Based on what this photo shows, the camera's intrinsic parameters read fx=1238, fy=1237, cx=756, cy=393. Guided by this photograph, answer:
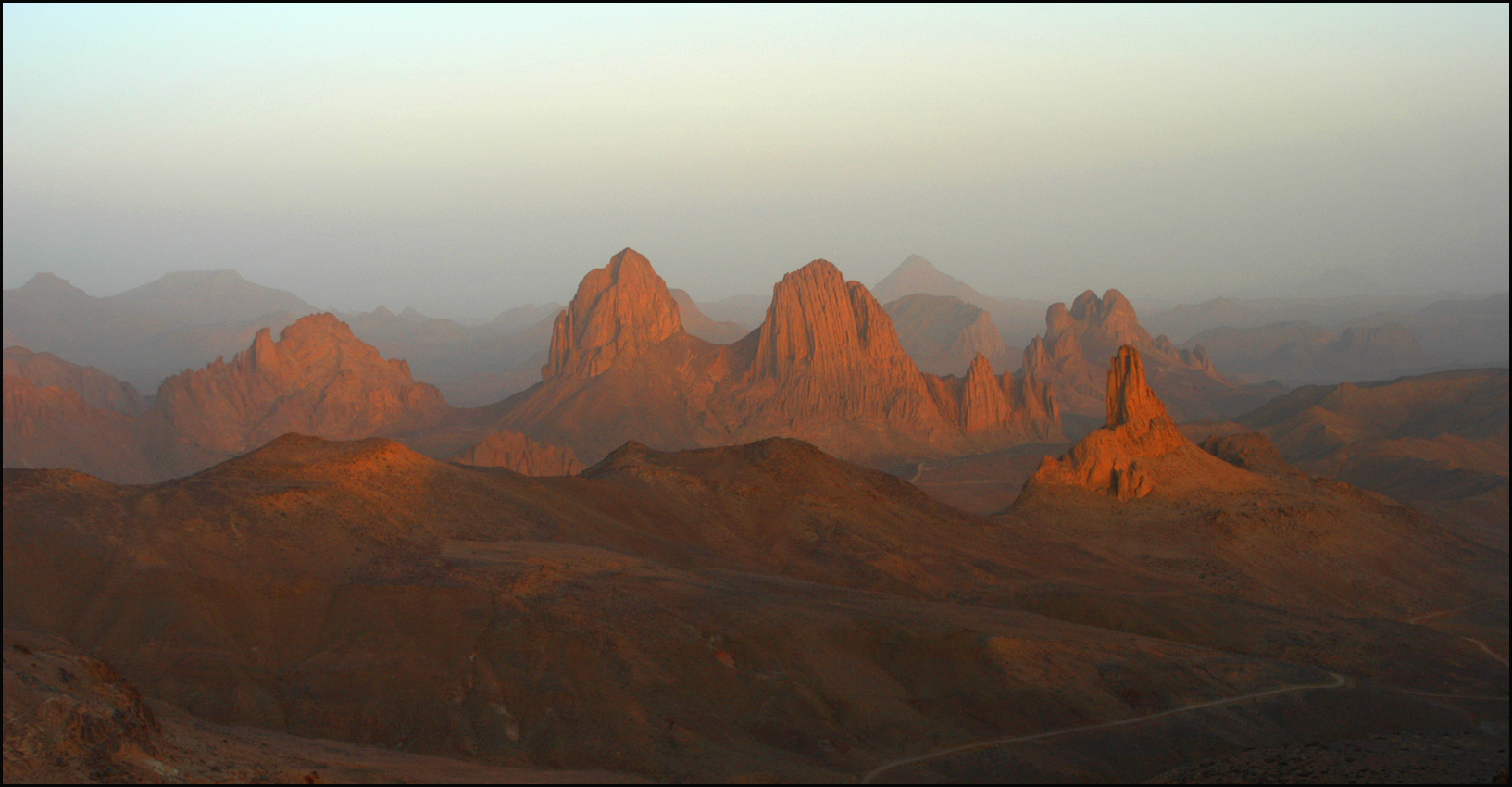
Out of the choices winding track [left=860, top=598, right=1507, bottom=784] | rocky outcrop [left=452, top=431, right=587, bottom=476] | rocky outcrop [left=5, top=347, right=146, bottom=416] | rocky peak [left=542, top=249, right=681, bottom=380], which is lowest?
winding track [left=860, top=598, right=1507, bottom=784]

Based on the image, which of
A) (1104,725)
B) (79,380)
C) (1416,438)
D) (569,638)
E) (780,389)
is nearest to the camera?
(1104,725)

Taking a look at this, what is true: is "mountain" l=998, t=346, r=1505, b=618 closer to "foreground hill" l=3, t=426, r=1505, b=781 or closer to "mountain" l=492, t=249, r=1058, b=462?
"foreground hill" l=3, t=426, r=1505, b=781

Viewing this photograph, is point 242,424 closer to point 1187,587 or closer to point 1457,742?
point 1187,587

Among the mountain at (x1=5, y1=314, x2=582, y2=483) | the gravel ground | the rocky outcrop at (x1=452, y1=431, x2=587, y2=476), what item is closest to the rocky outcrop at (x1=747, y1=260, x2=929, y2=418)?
the mountain at (x1=5, y1=314, x2=582, y2=483)

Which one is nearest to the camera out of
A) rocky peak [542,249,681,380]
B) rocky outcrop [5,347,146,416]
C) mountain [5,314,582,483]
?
mountain [5,314,582,483]

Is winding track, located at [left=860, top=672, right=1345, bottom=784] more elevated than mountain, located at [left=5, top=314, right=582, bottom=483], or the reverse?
mountain, located at [left=5, top=314, right=582, bottom=483]

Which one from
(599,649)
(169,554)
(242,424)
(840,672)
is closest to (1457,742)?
(840,672)

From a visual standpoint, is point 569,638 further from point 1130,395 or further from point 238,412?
point 238,412

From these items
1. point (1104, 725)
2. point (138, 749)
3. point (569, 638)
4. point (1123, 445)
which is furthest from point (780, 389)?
point (138, 749)
